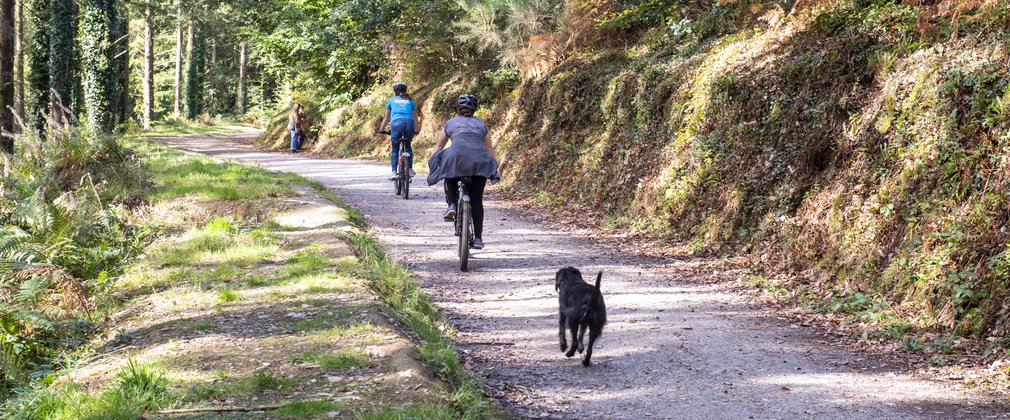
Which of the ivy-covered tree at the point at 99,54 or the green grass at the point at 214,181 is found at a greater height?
the ivy-covered tree at the point at 99,54

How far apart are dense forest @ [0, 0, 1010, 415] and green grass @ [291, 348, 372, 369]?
187 cm

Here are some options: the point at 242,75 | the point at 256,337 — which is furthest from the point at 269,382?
the point at 242,75

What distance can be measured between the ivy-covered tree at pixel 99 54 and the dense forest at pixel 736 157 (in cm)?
1039

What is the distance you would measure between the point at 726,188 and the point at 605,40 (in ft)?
26.2

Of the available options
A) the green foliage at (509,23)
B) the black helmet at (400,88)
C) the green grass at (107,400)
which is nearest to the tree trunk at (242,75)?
the green foliage at (509,23)

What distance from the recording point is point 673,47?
14.6m

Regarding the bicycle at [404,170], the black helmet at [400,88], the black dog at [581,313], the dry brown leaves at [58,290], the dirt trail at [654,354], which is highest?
the black helmet at [400,88]

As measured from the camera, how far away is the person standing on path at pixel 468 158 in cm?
909

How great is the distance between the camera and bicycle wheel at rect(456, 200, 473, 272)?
354 inches

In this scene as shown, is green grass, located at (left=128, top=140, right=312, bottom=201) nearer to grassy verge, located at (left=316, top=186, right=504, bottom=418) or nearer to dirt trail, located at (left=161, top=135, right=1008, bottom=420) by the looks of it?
grassy verge, located at (left=316, top=186, right=504, bottom=418)

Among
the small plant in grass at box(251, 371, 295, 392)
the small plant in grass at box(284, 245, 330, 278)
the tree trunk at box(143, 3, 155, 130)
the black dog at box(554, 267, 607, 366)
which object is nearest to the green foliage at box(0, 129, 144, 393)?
the small plant in grass at box(284, 245, 330, 278)

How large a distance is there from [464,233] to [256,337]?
11.3 ft

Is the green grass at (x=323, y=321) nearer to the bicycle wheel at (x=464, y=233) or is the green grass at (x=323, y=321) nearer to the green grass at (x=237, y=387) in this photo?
the green grass at (x=237, y=387)

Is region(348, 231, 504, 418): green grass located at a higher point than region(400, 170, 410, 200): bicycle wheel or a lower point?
lower
